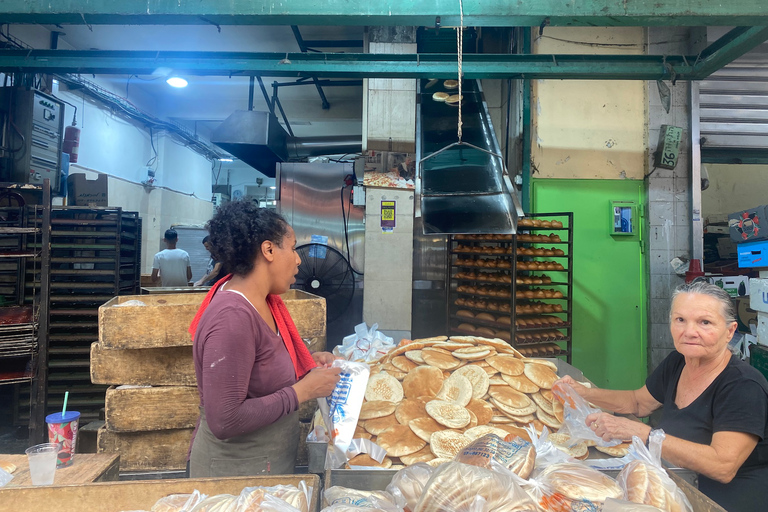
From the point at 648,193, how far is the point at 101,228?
20.2 feet

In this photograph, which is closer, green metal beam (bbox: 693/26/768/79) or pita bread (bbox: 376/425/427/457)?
pita bread (bbox: 376/425/427/457)

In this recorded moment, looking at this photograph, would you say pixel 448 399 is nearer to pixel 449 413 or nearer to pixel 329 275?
pixel 449 413

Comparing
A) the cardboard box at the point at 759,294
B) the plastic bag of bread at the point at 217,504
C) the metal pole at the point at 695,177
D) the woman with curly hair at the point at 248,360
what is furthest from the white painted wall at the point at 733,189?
the plastic bag of bread at the point at 217,504

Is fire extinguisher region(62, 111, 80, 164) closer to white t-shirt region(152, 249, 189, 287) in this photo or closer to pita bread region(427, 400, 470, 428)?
white t-shirt region(152, 249, 189, 287)

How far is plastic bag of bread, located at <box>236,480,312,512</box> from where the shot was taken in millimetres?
1001

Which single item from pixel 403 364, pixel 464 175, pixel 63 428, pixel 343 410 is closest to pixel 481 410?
pixel 403 364

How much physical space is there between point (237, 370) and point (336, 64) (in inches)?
126

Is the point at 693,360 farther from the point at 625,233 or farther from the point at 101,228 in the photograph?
the point at 101,228

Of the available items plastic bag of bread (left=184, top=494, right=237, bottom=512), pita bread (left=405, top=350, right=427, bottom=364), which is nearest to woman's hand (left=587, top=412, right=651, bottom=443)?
pita bread (left=405, top=350, right=427, bottom=364)

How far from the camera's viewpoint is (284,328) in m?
1.71

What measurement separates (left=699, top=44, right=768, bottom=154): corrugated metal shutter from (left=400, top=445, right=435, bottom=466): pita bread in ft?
18.0

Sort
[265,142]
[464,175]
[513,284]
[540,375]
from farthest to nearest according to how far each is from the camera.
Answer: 1. [265,142]
2. [464,175]
3. [513,284]
4. [540,375]

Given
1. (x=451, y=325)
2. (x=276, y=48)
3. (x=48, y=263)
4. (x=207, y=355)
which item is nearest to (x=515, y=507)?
(x=207, y=355)

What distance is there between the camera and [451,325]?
534 cm
